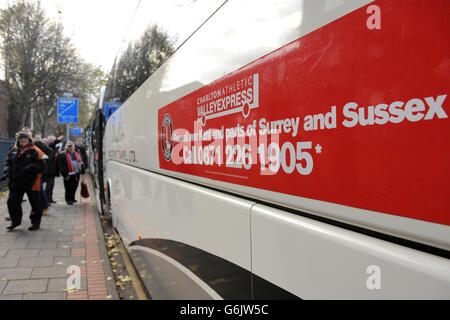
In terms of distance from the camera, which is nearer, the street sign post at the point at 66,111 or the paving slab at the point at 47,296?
the paving slab at the point at 47,296

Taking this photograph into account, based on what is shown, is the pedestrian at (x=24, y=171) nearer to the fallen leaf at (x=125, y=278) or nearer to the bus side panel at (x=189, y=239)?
the fallen leaf at (x=125, y=278)

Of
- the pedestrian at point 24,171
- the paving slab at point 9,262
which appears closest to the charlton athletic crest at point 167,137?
the paving slab at point 9,262

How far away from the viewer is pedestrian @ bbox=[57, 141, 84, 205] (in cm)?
1057

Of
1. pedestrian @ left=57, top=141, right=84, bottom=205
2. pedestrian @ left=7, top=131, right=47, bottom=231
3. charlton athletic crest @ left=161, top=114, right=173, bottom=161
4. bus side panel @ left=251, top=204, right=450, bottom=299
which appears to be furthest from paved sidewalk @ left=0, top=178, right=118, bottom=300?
bus side panel @ left=251, top=204, right=450, bottom=299

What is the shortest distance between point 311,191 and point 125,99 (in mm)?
4574

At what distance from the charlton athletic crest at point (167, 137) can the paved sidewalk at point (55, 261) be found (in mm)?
2314

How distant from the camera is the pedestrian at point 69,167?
1057 centimetres

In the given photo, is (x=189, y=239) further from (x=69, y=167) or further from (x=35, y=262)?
(x=69, y=167)

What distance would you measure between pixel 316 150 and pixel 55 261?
546 centimetres

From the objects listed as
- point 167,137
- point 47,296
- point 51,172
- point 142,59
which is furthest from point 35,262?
point 51,172

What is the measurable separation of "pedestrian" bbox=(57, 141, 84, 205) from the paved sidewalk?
6.60ft

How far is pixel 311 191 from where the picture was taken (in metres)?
1.34

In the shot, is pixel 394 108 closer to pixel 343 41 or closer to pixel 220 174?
pixel 343 41
